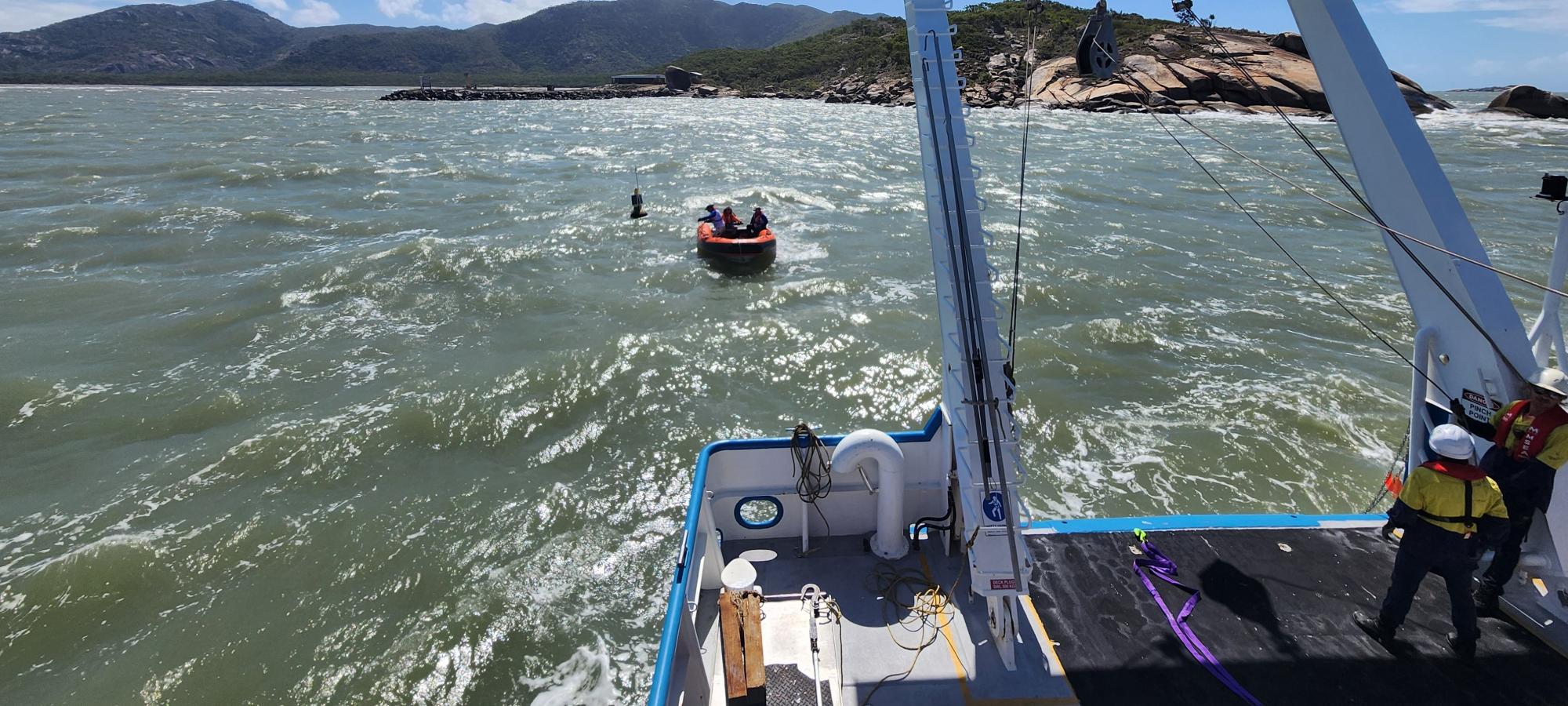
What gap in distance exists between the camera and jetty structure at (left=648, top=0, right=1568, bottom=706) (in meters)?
4.72

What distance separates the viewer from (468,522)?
9039mm

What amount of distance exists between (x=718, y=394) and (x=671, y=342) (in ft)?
7.91

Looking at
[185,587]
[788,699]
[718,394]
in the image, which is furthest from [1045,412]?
[185,587]

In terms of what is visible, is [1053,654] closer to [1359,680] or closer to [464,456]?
[1359,680]

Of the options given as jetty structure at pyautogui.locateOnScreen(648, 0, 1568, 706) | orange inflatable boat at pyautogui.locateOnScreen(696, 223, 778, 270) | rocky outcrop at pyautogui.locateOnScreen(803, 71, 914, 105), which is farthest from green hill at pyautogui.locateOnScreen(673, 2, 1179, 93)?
jetty structure at pyautogui.locateOnScreen(648, 0, 1568, 706)

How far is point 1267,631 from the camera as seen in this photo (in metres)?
5.23

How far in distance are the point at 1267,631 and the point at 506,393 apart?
1081cm

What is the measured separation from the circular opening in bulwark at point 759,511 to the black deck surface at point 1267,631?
7.28 ft

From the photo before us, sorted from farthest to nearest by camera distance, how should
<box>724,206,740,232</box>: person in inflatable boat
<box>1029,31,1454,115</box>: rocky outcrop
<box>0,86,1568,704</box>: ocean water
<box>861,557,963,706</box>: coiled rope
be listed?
1. <box>1029,31,1454,115</box>: rocky outcrop
2. <box>724,206,740,232</box>: person in inflatable boat
3. <box>0,86,1568,704</box>: ocean water
4. <box>861,557,963,706</box>: coiled rope

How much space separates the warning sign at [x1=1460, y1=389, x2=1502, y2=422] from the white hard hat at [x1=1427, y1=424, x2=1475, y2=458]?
92cm

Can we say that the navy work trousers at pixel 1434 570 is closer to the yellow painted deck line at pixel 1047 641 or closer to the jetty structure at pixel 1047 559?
the jetty structure at pixel 1047 559

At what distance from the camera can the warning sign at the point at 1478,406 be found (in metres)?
5.29

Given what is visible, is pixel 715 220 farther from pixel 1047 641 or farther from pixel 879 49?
pixel 879 49

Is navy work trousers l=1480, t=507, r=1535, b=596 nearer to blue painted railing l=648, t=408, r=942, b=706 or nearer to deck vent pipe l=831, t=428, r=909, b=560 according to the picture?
blue painted railing l=648, t=408, r=942, b=706
